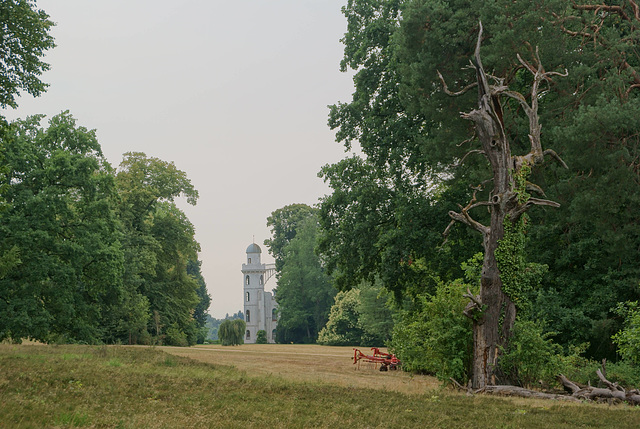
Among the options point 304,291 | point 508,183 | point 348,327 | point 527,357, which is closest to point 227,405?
point 527,357

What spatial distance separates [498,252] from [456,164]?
8.03 metres

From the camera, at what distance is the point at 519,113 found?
26.4 meters

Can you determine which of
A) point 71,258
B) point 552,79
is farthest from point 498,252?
point 71,258

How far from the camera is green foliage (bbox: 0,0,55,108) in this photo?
74.6ft

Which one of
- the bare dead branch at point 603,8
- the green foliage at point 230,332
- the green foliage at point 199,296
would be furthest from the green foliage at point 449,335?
the green foliage at point 199,296

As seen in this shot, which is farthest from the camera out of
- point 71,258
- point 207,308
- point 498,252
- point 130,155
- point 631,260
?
point 207,308

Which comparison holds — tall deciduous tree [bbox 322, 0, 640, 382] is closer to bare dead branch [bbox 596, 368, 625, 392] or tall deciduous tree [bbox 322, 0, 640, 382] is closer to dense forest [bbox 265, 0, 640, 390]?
dense forest [bbox 265, 0, 640, 390]

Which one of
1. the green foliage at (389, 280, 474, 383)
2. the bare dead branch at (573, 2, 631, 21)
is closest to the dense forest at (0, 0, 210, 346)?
the green foliage at (389, 280, 474, 383)

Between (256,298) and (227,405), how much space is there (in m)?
97.4

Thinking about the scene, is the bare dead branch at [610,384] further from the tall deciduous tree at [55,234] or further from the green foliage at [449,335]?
the tall deciduous tree at [55,234]

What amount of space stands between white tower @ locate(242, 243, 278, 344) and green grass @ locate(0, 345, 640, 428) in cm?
9000

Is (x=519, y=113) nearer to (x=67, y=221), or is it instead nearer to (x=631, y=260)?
(x=631, y=260)

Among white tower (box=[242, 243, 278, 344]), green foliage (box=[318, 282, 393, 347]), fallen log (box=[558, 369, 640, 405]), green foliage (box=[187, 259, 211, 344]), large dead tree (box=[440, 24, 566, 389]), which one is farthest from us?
white tower (box=[242, 243, 278, 344])

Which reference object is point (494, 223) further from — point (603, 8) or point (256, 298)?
point (256, 298)
